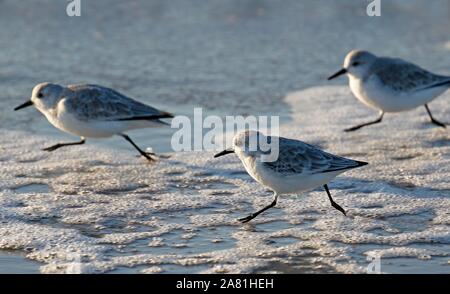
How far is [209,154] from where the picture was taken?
8438mm

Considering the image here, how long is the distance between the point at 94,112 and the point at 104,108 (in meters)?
0.11

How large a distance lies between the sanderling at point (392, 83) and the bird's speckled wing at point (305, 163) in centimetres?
252

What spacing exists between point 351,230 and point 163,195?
1.70 meters

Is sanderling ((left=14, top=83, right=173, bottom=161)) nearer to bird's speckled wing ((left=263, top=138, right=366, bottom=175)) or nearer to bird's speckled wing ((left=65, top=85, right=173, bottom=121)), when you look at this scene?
bird's speckled wing ((left=65, top=85, right=173, bottom=121))

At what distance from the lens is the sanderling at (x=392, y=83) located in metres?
8.84

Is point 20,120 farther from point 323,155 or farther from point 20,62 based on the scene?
point 323,155

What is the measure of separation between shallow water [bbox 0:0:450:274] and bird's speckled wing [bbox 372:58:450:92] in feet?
1.79

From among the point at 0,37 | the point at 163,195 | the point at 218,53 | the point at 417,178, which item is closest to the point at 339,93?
the point at 218,53
